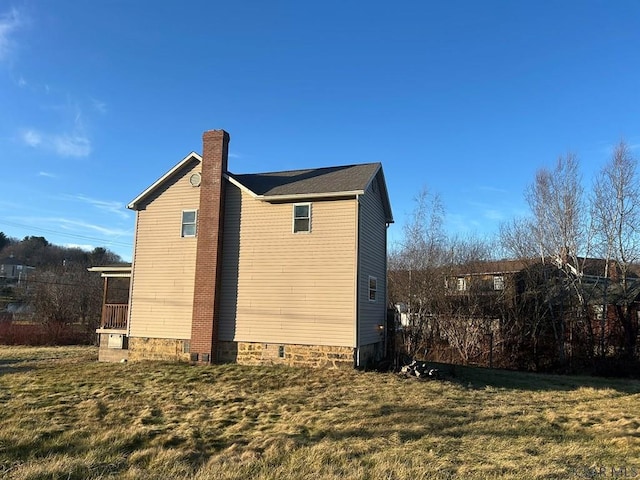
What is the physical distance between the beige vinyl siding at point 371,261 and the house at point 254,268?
4 centimetres

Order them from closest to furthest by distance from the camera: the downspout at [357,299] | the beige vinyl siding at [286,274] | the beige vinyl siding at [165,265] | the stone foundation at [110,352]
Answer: the downspout at [357,299] < the beige vinyl siding at [286,274] < the beige vinyl siding at [165,265] < the stone foundation at [110,352]

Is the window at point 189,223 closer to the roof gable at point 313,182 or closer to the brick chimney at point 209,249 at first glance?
the brick chimney at point 209,249

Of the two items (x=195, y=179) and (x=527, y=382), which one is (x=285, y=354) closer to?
(x=195, y=179)

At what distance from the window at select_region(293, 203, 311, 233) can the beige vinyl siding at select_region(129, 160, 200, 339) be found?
3621mm

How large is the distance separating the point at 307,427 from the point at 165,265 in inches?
396

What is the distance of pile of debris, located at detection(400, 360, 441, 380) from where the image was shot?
13.2 m

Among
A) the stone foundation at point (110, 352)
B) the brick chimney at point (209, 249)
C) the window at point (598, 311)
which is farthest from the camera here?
the window at point (598, 311)

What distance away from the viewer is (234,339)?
49.3 feet

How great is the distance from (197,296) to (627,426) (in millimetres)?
11710

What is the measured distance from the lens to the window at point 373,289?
15.6m

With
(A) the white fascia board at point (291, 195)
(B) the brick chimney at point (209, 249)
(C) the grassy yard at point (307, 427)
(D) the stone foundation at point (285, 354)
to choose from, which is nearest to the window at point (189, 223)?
(B) the brick chimney at point (209, 249)

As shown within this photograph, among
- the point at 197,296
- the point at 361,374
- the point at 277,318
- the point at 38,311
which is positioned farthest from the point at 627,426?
the point at 38,311

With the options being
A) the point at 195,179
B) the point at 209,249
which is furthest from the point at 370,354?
the point at 195,179

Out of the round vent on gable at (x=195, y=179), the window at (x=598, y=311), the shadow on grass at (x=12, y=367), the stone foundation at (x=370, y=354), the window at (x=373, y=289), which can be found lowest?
the shadow on grass at (x=12, y=367)
